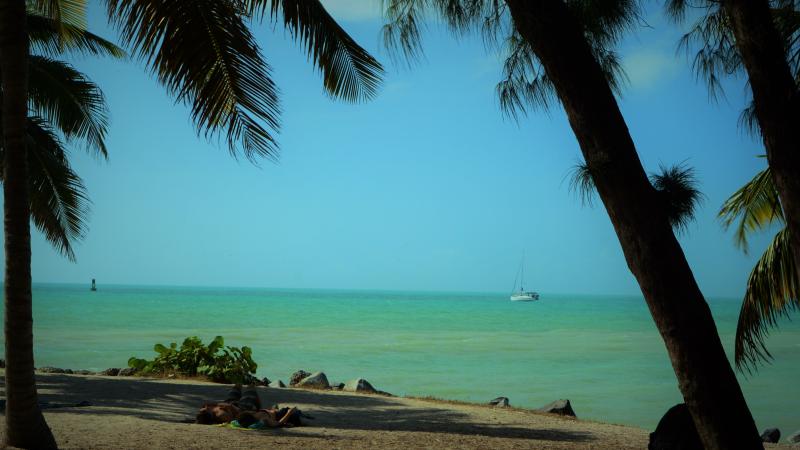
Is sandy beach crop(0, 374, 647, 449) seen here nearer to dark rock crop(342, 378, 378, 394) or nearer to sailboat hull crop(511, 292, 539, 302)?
dark rock crop(342, 378, 378, 394)

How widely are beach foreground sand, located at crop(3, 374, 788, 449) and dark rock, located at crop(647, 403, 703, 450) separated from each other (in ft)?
8.89

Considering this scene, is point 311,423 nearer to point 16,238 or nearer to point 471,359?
point 16,238

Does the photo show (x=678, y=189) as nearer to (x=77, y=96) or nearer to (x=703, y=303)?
(x=703, y=303)

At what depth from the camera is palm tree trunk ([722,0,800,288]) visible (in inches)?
147

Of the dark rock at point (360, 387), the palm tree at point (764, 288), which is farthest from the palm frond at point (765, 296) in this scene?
the dark rock at point (360, 387)

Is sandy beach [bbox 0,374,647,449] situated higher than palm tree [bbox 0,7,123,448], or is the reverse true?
palm tree [bbox 0,7,123,448]

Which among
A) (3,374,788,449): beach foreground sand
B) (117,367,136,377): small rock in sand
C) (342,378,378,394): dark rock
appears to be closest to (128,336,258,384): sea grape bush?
(117,367,136,377): small rock in sand

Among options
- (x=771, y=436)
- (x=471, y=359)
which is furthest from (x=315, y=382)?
(x=471, y=359)

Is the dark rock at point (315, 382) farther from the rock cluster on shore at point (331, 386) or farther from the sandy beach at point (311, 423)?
the sandy beach at point (311, 423)

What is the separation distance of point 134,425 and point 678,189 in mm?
6132

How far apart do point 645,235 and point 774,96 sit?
103 cm

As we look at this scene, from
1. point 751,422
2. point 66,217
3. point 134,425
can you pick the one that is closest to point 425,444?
point 134,425

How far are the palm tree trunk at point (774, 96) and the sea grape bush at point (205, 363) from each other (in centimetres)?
1087

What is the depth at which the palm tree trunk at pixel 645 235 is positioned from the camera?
3668mm
